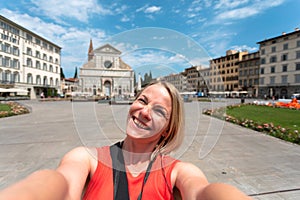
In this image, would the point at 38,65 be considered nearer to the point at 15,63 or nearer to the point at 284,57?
the point at 15,63

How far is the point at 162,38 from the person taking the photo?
1616mm

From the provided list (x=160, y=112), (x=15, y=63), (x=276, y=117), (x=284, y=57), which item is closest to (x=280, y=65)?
(x=284, y=57)

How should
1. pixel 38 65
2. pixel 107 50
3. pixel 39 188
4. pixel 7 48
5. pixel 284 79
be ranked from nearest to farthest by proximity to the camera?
pixel 39 188 → pixel 107 50 → pixel 7 48 → pixel 284 79 → pixel 38 65

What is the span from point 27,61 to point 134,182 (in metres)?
55.1

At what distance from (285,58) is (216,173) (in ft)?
190

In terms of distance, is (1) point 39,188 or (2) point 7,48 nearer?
(1) point 39,188

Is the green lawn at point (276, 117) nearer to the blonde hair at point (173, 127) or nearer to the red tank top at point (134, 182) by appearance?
the blonde hair at point (173, 127)

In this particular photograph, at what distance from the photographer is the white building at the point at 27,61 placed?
3916cm

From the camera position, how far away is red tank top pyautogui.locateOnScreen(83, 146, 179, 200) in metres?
1.15

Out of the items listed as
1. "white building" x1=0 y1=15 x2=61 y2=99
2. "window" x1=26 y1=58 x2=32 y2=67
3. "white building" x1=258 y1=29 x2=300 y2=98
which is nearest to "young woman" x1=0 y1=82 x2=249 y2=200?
"white building" x1=0 y1=15 x2=61 y2=99

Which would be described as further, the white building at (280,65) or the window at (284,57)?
the window at (284,57)

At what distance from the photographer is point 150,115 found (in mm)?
1239

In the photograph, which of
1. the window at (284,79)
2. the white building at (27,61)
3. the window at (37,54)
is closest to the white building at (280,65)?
the window at (284,79)

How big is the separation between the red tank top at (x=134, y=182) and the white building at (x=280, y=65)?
56.1m
